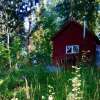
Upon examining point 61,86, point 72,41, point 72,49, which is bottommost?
point 72,49

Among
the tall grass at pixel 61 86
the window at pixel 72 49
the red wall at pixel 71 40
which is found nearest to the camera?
the tall grass at pixel 61 86

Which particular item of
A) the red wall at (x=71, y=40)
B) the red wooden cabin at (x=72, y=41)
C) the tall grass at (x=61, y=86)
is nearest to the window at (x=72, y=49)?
the red wooden cabin at (x=72, y=41)

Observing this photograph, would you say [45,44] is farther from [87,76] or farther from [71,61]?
[87,76]

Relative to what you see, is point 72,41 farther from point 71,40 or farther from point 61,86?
point 61,86

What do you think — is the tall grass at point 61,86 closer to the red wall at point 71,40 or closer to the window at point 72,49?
the window at point 72,49

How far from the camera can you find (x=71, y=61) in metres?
15.9

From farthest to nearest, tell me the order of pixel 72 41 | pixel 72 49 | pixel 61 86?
pixel 72 41 < pixel 72 49 < pixel 61 86

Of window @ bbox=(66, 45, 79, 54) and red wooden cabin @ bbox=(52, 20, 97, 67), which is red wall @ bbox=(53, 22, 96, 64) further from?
window @ bbox=(66, 45, 79, 54)

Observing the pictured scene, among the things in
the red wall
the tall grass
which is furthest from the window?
the tall grass

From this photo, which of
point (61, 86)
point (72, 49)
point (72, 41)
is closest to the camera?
point (61, 86)

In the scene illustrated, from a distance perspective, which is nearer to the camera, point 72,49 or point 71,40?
point 72,49

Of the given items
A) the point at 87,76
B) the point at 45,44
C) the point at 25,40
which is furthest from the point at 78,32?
the point at 87,76

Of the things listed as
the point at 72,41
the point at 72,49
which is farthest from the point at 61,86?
the point at 72,41

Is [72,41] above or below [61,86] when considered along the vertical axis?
below
